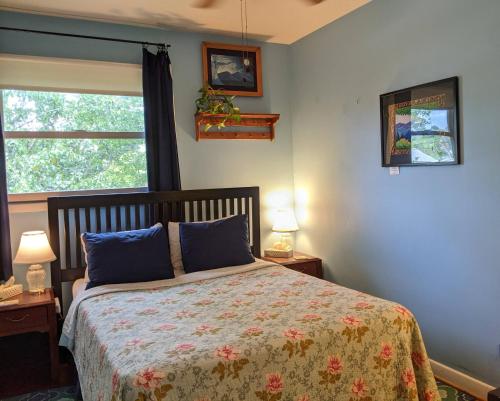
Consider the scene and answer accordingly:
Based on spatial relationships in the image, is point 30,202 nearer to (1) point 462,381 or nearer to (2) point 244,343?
(2) point 244,343

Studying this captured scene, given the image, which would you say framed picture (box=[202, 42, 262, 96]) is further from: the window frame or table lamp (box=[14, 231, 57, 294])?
table lamp (box=[14, 231, 57, 294])

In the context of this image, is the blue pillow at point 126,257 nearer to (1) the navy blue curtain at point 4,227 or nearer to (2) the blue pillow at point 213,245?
(2) the blue pillow at point 213,245

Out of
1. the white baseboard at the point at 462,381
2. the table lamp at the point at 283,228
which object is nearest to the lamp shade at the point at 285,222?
the table lamp at the point at 283,228

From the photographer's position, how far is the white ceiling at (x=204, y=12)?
3102 millimetres

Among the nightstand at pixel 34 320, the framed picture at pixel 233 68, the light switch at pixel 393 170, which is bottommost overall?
the nightstand at pixel 34 320

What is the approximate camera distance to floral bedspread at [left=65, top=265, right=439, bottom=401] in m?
1.72

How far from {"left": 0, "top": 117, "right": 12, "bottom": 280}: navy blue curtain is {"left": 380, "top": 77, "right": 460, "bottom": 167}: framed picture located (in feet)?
8.81

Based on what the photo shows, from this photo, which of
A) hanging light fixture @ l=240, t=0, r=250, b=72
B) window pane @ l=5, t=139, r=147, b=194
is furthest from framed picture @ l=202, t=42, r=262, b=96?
window pane @ l=5, t=139, r=147, b=194

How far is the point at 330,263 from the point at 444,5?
217cm

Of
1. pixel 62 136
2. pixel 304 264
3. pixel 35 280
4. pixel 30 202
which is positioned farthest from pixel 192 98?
pixel 35 280

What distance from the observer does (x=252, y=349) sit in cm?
184

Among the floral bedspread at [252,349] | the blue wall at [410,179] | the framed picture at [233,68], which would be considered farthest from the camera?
the framed picture at [233,68]

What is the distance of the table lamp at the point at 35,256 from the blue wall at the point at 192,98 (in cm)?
27

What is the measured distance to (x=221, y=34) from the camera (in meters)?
3.86
